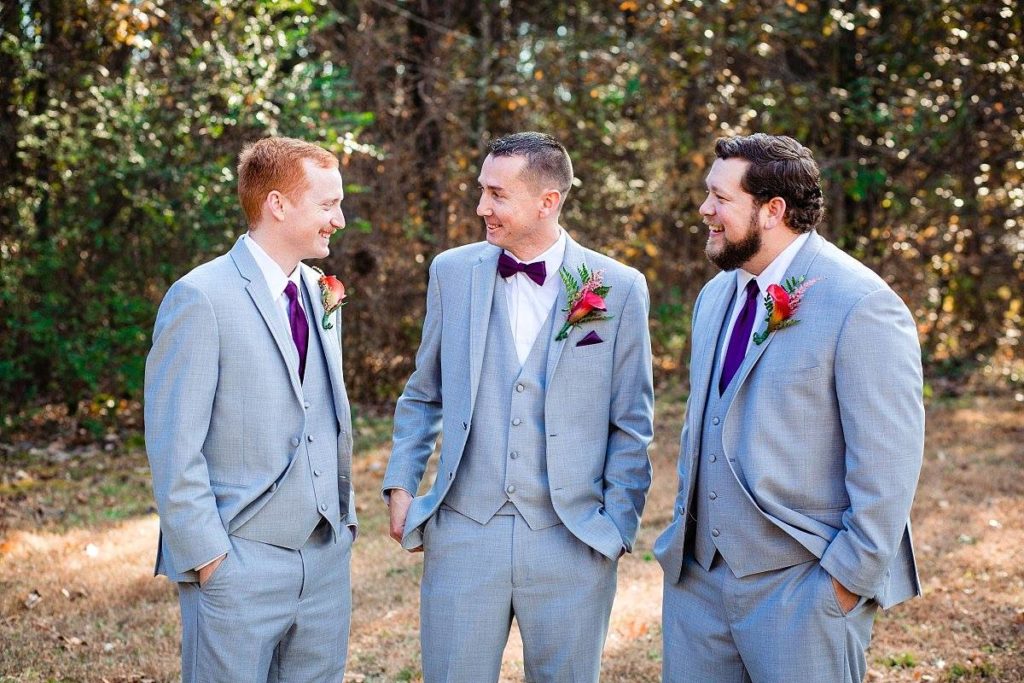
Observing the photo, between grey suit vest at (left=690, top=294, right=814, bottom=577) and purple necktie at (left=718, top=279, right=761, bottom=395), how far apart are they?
0.10 ft

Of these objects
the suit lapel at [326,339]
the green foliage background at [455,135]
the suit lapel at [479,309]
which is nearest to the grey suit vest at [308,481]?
the suit lapel at [326,339]

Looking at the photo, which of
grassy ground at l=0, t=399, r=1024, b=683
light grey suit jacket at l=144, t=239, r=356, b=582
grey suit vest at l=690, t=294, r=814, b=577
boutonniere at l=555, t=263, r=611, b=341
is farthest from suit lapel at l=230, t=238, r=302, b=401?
grassy ground at l=0, t=399, r=1024, b=683

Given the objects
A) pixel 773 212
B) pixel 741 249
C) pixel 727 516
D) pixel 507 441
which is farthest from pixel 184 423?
pixel 773 212

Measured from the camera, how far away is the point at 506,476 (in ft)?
10.2

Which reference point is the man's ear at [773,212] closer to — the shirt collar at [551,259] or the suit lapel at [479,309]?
the shirt collar at [551,259]

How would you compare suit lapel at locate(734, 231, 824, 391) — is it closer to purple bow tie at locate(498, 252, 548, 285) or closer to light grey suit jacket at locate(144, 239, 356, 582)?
purple bow tie at locate(498, 252, 548, 285)

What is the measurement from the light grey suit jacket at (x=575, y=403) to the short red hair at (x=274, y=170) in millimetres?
561

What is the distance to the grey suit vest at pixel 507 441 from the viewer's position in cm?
309

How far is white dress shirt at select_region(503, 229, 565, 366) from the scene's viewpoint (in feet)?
10.7

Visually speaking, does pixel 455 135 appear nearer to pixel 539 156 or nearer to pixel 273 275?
pixel 539 156

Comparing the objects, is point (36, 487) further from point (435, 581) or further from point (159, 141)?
point (435, 581)

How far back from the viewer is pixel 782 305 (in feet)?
9.32

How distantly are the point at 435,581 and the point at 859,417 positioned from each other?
1356 millimetres

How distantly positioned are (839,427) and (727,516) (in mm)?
402
